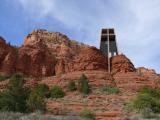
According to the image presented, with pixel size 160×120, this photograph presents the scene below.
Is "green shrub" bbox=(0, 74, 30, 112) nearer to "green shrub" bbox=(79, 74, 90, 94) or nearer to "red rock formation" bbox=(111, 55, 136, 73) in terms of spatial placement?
"green shrub" bbox=(79, 74, 90, 94)

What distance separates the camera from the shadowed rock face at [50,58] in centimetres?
9125

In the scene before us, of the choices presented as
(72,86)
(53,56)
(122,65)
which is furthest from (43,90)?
(53,56)

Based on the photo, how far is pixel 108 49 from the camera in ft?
347

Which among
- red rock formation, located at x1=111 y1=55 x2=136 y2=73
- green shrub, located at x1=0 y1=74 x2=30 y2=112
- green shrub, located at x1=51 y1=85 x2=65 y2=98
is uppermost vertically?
red rock formation, located at x1=111 y1=55 x2=136 y2=73

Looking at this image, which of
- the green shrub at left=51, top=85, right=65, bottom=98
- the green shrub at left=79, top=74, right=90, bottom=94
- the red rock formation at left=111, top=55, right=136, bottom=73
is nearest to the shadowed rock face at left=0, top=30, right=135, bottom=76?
the red rock formation at left=111, top=55, right=136, bottom=73

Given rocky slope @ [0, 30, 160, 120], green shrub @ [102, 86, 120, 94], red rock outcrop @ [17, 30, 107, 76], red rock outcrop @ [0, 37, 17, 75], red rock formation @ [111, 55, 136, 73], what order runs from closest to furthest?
rocky slope @ [0, 30, 160, 120], green shrub @ [102, 86, 120, 94], red rock formation @ [111, 55, 136, 73], red rock outcrop @ [17, 30, 107, 76], red rock outcrop @ [0, 37, 17, 75]

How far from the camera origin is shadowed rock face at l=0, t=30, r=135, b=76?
9125 cm

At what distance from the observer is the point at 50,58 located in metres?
111

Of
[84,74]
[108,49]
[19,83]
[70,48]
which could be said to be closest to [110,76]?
[84,74]

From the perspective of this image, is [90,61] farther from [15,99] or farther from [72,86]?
[15,99]

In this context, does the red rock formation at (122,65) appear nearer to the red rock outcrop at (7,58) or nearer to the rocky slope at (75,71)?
the rocky slope at (75,71)

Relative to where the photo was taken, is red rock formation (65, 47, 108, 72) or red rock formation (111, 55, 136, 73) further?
red rock formation (111, 55, 136, 73)

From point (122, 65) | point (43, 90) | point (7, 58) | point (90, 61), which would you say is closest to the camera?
point (43, 90)

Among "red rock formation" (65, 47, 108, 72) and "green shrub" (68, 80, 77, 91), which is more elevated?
"red rock formation" (65, 47, 108, 72)
